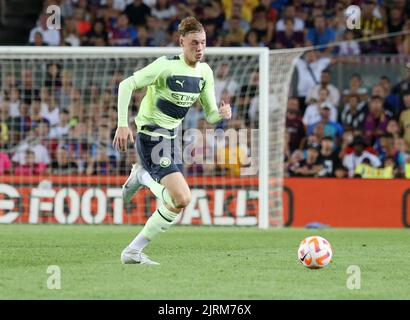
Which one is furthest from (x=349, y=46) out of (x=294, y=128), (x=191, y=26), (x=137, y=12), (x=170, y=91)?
(x=191, y=26)

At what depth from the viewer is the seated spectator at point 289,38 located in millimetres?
19844

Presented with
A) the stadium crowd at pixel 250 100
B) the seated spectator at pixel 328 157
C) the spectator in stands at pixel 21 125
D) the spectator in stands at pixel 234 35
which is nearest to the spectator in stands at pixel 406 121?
the stadium crowd at pixel 250 100

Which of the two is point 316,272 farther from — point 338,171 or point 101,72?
point 101,72

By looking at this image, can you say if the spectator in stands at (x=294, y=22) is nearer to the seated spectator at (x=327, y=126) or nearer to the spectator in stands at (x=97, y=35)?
the seated spectator at (x=327, y=126)

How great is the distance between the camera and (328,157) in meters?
17.2

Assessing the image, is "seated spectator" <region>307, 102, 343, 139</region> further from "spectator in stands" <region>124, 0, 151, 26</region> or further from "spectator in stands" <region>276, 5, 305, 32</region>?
"spectator in stands" <region>124, 0, 151, 26</region>

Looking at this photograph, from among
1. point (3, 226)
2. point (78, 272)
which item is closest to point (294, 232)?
point (3, 226)

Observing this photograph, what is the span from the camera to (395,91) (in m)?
18.4

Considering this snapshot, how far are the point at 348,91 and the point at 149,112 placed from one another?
903cm

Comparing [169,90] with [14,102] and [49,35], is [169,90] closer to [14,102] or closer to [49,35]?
[14,102]

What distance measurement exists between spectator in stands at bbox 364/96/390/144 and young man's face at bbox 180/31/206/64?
27.7 ft

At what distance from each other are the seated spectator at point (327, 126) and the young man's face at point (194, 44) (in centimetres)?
825

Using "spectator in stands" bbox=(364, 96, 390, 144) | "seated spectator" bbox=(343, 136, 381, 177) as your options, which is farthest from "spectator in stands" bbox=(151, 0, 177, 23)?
"seated spectator" bbox=(343, 136, 381, 177)

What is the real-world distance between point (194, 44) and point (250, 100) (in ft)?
25.1
